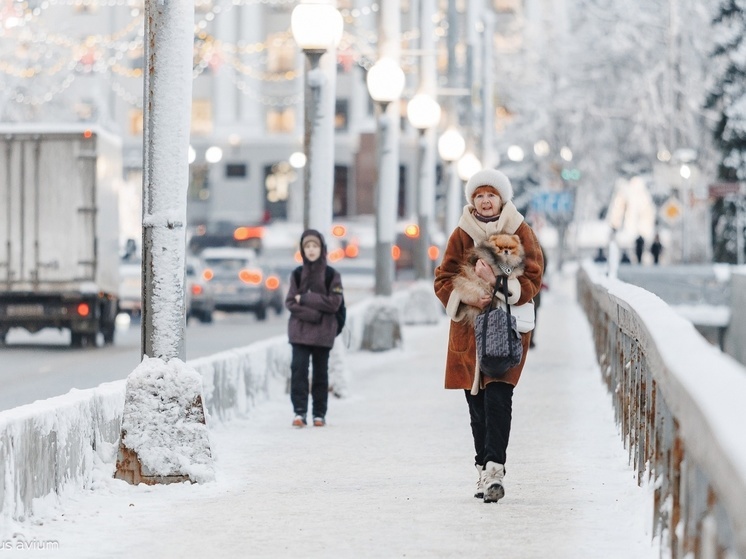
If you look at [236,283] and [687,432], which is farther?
[236,283]

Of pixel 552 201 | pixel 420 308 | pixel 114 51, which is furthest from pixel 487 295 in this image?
pixel 114 51

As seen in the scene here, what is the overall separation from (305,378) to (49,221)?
12838 mm

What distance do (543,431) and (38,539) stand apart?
6.25 meters

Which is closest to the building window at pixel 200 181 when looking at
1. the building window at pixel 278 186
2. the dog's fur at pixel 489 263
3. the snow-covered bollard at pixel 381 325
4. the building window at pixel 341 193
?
the building window at pixel 278 186

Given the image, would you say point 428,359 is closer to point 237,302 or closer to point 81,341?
point 81,341

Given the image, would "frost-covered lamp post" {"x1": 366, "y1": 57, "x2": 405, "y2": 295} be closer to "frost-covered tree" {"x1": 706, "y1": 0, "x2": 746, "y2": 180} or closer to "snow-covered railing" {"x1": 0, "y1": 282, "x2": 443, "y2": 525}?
"snow-covered railing" {"x1": 0, "y1": 282, "x2": 443, "y2": 525}

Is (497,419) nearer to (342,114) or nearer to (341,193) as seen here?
(342,114)

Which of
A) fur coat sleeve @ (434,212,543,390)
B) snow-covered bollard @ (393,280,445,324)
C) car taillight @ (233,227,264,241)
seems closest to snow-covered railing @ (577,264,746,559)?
fur coat sleeve @ (434,212,543,390)

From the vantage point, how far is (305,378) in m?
14.9

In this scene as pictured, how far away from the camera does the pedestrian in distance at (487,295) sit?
33.1 ft

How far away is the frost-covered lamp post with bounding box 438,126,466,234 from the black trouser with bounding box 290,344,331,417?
22.6 meters

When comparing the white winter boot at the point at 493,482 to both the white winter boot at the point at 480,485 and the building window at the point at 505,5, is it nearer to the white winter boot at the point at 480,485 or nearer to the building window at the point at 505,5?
the white winter boot at the point at 480,485

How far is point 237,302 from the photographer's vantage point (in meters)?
39.7

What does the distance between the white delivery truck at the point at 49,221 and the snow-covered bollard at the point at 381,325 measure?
13.3 feet
